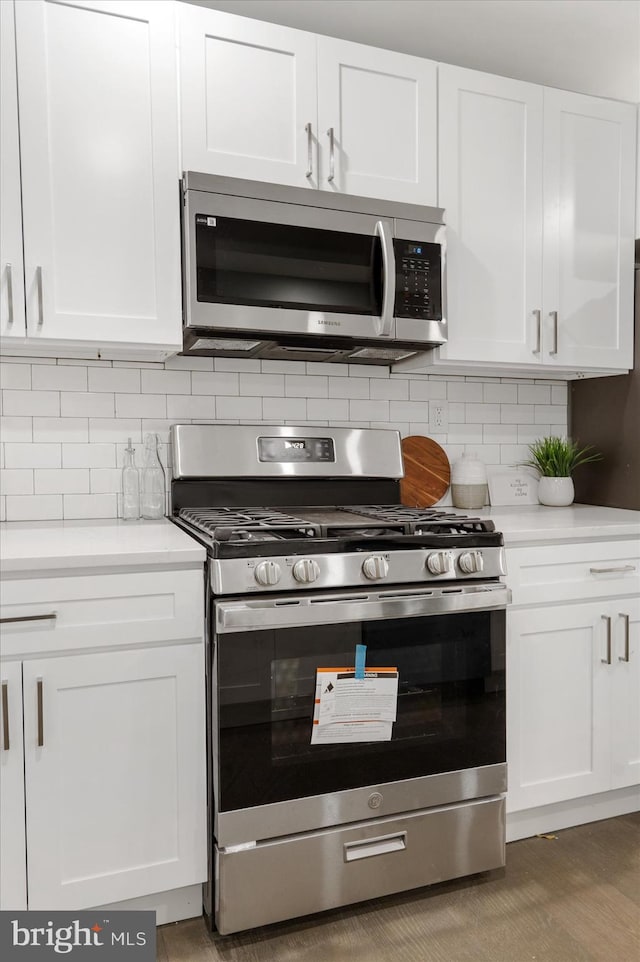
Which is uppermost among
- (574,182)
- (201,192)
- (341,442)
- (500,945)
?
(574,182)

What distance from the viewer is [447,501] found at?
8.79 ft

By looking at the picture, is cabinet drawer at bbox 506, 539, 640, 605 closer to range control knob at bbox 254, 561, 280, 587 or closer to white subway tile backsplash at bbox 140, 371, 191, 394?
range control knob at bbox 254, 561, 280, 587

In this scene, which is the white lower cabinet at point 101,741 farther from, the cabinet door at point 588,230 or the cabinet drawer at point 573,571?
the cabinet door at point 588,230

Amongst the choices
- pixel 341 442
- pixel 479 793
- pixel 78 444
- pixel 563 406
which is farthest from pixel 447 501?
pixel 78 444

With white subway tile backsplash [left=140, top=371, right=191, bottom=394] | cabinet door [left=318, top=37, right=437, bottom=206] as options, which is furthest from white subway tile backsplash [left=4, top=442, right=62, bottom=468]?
cabinet door [left=318, top=37, right=437, bottom=206]

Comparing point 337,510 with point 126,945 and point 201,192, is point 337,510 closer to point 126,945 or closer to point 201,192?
point 201,192

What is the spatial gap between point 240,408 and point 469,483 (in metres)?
0.89

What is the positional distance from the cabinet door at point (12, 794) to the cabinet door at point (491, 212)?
159 centimetres

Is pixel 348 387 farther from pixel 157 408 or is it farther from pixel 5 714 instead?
pixel 5 714

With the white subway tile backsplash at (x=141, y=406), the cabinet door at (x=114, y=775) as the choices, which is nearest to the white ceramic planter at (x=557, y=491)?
the white subway tile backsplash at (x=141, y=406)

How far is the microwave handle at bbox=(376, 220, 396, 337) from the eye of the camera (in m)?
2.13

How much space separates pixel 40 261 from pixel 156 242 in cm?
31

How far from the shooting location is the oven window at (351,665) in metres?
1.68

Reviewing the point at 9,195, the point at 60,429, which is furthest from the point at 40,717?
the point at 9,195
